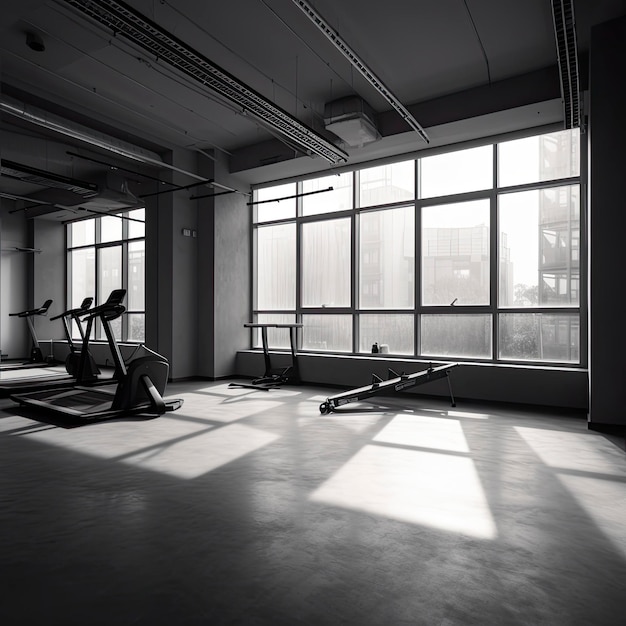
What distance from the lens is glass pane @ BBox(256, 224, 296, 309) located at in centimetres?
909

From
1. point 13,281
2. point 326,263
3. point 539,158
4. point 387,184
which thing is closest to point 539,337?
point 539,158

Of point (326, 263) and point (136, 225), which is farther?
point (136, 225)

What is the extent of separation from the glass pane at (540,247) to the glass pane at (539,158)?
0.69 ft

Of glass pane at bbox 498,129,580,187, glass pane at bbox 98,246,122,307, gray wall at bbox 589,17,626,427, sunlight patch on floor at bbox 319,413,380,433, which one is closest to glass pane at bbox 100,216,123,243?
glass pane at bbox 98,246,122,307

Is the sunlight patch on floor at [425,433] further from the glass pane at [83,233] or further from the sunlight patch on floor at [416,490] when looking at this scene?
the glass pane at [83,233]

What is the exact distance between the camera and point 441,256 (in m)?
7.30

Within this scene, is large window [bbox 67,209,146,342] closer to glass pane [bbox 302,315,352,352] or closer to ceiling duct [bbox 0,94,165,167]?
ceiling duct [bbox 0,94,165,167]

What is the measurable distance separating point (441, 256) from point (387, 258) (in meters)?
0.96

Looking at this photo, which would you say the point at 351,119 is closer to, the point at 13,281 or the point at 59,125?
the point at 59,125

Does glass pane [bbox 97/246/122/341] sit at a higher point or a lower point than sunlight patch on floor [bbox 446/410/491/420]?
higher

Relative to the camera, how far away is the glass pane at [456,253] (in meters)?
6.95

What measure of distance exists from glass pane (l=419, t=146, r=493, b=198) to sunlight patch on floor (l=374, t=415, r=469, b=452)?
3.71 metres

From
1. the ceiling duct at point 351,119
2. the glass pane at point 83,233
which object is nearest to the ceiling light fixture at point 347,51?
the ceiling duct at point 351,119

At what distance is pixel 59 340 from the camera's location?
1249 centimetres
